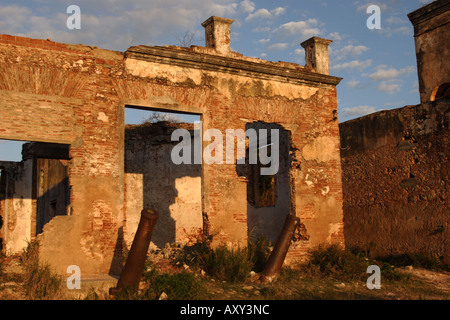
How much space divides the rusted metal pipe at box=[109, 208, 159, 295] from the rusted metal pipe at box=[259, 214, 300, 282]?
8.02ft

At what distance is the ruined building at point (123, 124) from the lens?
7223 mm

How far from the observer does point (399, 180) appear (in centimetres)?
1071

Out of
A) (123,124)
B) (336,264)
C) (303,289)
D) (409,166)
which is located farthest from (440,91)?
(123,124)

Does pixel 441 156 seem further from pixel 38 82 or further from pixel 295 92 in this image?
pixel 38 82

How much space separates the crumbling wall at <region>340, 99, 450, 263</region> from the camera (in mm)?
9852

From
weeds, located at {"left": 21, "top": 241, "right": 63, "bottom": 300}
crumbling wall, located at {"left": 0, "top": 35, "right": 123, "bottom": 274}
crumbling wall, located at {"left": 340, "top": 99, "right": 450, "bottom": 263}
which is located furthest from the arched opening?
weeds, located at {"left": 21, "top": 241, "right": 63, "bottom": 300}

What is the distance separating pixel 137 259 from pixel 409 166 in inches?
280

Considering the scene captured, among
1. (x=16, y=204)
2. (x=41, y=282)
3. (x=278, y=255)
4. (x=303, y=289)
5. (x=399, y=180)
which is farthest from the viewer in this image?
(x=16, y=204)

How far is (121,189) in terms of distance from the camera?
7.71m

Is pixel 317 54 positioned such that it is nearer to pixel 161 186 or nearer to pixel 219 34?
pixel 219 34

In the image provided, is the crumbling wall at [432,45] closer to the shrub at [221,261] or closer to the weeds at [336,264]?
the weeds at [336,264]

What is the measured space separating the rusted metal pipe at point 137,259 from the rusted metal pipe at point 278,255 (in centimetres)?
245

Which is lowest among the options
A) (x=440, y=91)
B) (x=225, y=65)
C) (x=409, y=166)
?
(x=409, y=166)

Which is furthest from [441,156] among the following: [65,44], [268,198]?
[65,44]
